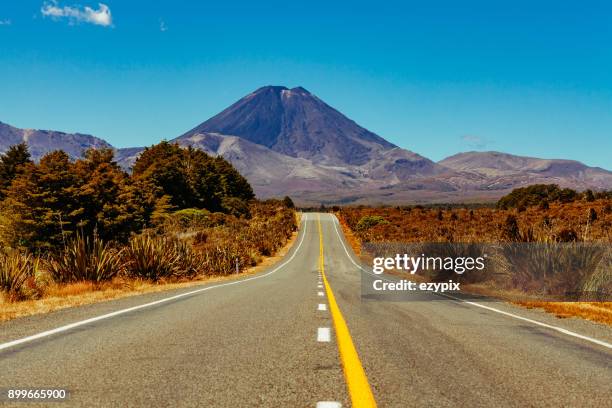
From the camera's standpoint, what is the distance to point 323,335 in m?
6.79

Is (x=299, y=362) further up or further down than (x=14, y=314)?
further up

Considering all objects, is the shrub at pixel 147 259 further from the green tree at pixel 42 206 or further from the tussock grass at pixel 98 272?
the green tree at pixel 42 206

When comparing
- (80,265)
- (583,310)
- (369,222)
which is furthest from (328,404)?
(369,222)

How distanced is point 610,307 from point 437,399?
11181 millimetres

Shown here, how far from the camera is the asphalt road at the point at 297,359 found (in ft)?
13.5

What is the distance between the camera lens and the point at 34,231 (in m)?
42.9

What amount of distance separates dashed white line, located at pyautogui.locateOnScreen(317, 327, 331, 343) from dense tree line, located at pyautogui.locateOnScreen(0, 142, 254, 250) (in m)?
17.7

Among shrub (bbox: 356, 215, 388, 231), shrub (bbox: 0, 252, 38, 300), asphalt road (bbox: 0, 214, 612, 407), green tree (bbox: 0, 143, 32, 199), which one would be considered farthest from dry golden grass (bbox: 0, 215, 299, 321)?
green tree (bbox: 0, 143, 32, 199)

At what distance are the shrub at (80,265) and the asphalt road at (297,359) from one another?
716 centimetres

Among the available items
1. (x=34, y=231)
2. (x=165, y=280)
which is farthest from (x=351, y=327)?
(x=34, y=231)

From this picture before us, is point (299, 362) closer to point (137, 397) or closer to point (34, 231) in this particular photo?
point (137, 397)

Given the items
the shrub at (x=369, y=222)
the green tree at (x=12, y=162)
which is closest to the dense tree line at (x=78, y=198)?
the green tree at (x=12, y=162)

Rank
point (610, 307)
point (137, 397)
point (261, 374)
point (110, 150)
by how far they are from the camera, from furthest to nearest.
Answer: point (110, 150) < point (610, 307) < point (261, 374) < point (137, 397)

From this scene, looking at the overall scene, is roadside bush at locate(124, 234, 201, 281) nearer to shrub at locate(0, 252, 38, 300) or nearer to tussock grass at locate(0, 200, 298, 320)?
tussock grass at locate(0, 200, 298, 320)
